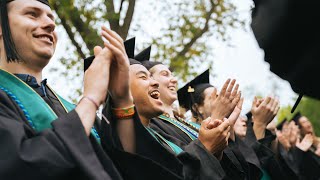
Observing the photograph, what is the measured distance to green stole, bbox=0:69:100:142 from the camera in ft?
9.12

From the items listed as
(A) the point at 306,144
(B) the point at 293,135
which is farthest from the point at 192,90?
(A) the point at 306,144

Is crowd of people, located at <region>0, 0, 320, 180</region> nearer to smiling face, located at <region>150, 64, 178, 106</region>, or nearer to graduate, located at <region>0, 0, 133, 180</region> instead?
graduate, located at <region>0, 0, 133, 180</region>

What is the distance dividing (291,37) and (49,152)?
4.49 feet

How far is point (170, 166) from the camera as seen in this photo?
121 inches

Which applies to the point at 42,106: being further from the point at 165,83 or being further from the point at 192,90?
the point at 192,90

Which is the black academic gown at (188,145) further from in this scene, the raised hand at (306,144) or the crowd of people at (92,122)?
the raised hand at (306,144)

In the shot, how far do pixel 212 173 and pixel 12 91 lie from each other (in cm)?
147

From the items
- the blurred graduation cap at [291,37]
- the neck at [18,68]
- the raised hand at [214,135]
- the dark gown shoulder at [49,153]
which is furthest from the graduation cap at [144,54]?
the blurred graduation cap at [291,37]

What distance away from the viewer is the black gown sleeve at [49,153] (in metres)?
2.32

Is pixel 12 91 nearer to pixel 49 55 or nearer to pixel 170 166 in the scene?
pixel 49 55

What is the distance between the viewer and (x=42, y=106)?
9.38 ft

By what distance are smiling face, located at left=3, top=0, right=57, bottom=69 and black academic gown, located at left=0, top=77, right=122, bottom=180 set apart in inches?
23.6

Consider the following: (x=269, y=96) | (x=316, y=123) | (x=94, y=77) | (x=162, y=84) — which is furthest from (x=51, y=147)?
(x=316, y=123)

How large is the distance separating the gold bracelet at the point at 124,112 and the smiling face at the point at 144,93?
109cm
